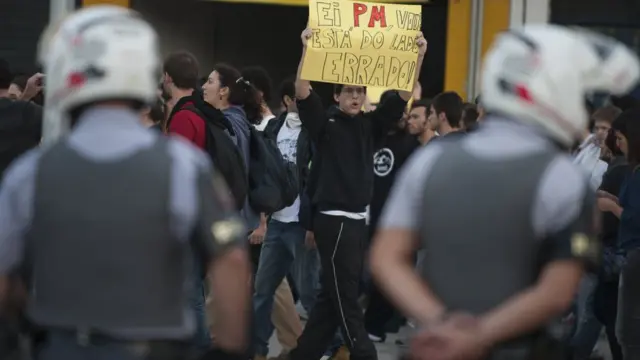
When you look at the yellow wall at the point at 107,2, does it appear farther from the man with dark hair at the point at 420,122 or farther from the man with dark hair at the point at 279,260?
the man with dark hair at the point at 279,260

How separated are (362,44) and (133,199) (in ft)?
Result: 17.8

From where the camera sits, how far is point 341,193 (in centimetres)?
852

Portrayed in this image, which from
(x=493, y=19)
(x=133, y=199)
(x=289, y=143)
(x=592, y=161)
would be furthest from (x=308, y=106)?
(x=493, y=19)

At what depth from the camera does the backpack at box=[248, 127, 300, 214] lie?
8.40m

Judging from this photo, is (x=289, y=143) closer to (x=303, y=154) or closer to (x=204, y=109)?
(x=303, y=154)

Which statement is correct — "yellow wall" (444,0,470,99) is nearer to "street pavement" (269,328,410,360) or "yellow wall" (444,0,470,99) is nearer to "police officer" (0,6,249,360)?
"street pavement" (269,328,410,360)

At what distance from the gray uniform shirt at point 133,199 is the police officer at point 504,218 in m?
0.52

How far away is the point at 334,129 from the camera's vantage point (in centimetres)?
859

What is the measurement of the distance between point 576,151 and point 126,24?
274 inches

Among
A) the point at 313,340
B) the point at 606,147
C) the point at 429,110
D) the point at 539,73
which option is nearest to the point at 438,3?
the point at 429,110

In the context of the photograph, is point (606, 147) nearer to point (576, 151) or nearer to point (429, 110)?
point (576, 151)

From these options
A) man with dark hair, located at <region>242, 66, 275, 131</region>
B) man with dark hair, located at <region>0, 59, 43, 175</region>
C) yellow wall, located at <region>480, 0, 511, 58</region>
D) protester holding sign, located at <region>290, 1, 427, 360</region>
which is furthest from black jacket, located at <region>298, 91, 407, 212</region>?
yellow wall, located at <region>480, 0, 511, 58</region>

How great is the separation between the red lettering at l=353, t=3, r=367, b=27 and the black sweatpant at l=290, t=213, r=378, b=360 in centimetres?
128

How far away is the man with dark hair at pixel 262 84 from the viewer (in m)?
9.97
